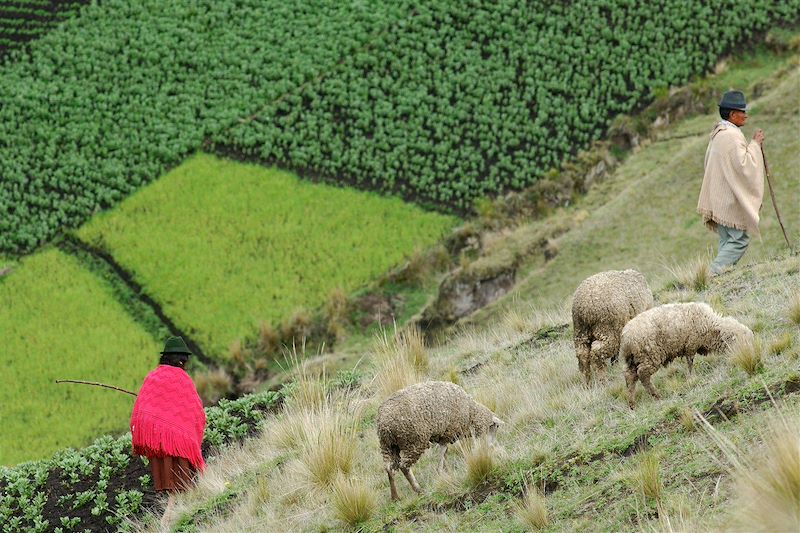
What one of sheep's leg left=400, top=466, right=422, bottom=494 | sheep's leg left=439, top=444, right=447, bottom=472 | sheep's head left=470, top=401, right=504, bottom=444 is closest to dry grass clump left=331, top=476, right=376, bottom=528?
sheep's leg left=400, top=466, right=422, bottom=494

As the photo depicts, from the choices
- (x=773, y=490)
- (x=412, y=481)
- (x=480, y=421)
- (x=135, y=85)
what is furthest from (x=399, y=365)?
(x=135, y=85)

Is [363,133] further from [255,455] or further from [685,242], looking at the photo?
[255,455]

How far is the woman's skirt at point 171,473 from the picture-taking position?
1170 centimetres

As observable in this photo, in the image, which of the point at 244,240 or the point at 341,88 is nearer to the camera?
the point at 244,240

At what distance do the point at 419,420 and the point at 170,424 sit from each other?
3973 millimetres

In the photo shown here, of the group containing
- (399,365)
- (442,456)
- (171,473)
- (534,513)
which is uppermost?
(534,513)

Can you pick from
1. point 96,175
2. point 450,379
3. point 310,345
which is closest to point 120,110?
point 96,175

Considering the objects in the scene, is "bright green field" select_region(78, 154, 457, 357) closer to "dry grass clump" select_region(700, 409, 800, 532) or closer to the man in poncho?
the man in poncho

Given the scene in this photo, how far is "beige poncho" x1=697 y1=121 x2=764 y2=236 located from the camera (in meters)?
12.7

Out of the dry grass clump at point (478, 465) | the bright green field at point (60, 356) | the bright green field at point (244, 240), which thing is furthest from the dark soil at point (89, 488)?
the bright green field at point (244, 240)

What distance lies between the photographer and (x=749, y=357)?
8.71 metres

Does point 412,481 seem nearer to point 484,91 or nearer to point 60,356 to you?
point 60,356

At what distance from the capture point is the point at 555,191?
2586 cm

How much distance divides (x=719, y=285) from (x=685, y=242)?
8.21 metres
